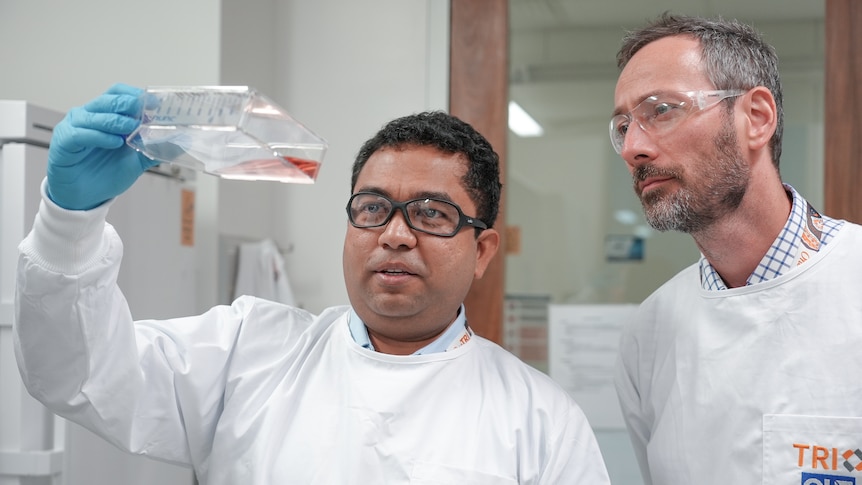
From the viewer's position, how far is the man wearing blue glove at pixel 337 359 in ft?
3.88

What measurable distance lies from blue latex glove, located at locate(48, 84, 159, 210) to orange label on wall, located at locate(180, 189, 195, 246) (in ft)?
3.35

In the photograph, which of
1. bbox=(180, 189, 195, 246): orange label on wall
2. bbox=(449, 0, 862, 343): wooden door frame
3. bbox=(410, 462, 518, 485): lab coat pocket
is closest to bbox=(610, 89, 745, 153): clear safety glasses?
bbox=(410, 462, 518, 485): lab coat pocket

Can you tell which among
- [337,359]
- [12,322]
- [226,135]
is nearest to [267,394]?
[337,359]

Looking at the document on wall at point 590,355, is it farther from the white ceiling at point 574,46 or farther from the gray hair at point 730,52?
the gray hair at point 730,52

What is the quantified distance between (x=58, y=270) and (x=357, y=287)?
1.58ft

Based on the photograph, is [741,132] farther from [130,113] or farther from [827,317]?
[130,113]

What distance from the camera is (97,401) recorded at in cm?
122

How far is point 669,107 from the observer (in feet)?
4.59

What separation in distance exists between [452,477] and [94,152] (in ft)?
2.45

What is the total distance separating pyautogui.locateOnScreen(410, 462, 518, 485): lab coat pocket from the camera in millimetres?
1287

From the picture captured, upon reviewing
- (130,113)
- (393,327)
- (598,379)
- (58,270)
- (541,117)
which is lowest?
(598,379)

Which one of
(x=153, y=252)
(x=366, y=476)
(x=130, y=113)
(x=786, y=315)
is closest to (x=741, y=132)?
(x=786, y=315)

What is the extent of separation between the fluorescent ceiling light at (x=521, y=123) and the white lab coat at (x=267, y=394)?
123 centimetres

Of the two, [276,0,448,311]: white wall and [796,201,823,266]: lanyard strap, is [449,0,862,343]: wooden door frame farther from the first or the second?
[796,201,823,266]: lanyard strap
